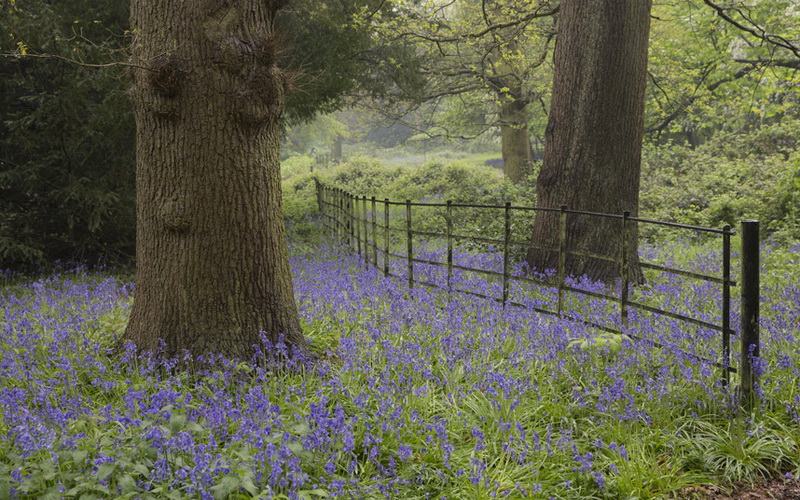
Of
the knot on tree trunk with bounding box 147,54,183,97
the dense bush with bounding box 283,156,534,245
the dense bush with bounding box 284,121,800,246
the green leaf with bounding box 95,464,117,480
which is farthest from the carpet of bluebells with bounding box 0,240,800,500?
the dense bush with bounding box 283,156,534,245

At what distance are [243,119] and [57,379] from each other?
242cm

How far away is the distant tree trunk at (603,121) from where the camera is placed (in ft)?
27.2

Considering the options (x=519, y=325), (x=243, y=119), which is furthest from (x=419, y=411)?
(x=243, y=119)

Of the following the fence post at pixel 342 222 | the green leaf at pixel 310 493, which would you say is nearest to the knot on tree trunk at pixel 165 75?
the green leaf at pixel 310 493

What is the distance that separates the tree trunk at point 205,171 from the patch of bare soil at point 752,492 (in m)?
3.14

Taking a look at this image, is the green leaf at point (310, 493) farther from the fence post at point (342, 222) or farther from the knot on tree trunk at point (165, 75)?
the fence post at point (342, 222)

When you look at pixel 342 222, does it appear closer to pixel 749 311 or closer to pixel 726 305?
pixel 726 305

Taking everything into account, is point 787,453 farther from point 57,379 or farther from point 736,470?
point 57,379

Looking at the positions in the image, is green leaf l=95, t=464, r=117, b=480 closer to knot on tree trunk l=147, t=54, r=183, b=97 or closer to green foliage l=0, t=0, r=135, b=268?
knot on tree trunk l=147, t=54, r=183, b=97

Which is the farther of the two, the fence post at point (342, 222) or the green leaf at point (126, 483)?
the fence post at point (342, 222)

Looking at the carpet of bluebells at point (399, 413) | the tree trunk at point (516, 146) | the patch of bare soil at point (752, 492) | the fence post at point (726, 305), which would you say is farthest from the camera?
the tree trunk at point (516, 146)

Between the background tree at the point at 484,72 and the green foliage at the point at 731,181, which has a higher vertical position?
the background tree at the point at 484,72

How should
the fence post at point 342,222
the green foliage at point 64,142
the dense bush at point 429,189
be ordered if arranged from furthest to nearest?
1. the dense bush at point 429,189
2. the fence post at point 342,222
3. the green foliage at point 64,142

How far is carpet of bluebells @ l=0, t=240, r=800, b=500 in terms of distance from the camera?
3096mm
